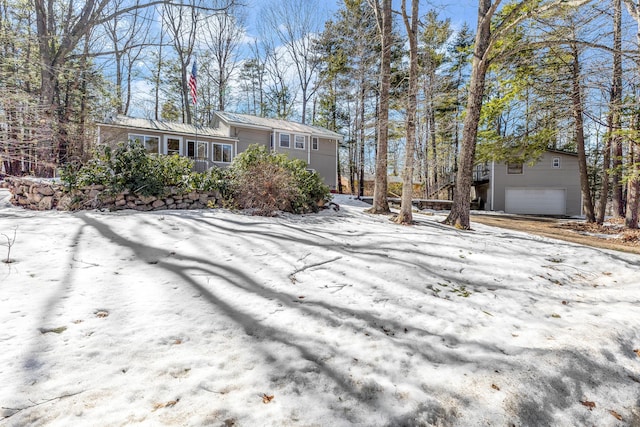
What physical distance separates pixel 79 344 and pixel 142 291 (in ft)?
2.66

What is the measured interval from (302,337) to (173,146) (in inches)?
632

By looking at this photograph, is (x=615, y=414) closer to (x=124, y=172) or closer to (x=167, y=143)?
(x=124, y=172)

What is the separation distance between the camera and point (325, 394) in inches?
61.6

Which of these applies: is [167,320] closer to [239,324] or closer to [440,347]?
[239,324]

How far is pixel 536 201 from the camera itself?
58.9ft

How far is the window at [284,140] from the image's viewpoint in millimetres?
17656

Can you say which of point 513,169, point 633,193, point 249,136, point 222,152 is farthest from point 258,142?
point 633,193

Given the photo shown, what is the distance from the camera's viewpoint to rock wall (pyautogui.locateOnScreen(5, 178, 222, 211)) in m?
6.05

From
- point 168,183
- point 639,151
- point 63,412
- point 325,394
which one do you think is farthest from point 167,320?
point 639,151

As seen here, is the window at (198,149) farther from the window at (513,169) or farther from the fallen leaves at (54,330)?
the window at (513,169)

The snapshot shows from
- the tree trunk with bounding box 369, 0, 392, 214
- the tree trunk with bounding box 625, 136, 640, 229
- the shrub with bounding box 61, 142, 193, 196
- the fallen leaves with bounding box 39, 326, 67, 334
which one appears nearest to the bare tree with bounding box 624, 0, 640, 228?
the tree trunk with bounding box 625, 136, 640, 229

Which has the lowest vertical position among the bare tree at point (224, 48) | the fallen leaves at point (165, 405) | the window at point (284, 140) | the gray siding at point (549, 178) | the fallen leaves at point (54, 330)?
the fallen leaves at point (165, 405)

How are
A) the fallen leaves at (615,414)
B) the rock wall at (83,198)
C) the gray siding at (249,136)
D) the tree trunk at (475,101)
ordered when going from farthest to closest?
the gray siding at (249,136), the tree trunk at (475,101), the rock wall at (83,198), the fallen leaves at (615,414)

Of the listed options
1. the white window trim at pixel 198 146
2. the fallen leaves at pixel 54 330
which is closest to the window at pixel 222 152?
the white window trim at pixel 198 146
